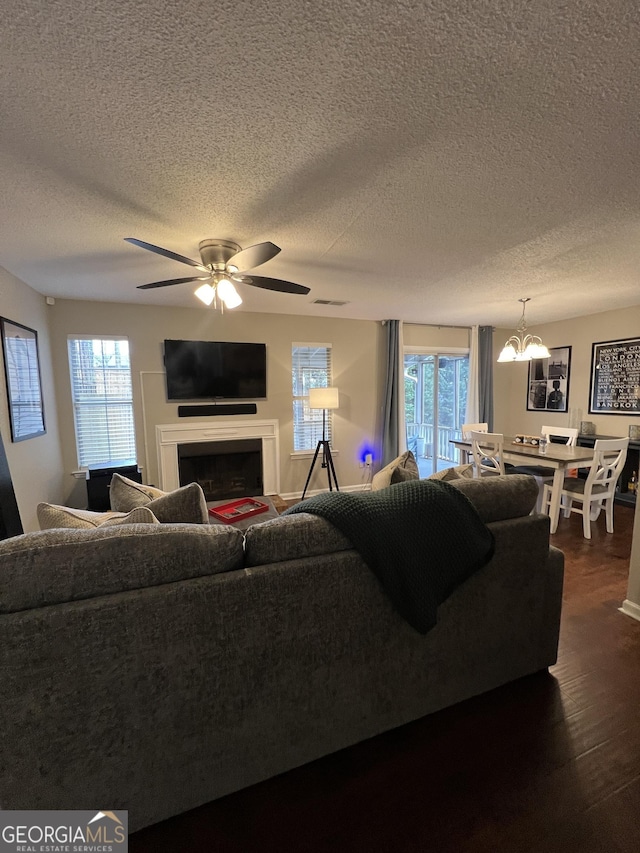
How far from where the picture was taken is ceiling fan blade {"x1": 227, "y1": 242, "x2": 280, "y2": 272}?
191 centimetres

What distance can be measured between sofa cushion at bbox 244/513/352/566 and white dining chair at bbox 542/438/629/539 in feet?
10.5

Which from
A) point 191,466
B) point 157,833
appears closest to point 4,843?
point 157,833

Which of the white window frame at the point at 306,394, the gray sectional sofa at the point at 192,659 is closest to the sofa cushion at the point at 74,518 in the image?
the gray sectional sofa at the point at 192,659

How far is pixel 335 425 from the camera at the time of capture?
5180 millimetres

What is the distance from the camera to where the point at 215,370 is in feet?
14.6

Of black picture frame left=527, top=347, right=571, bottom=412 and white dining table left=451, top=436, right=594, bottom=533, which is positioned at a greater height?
black picture frame left=527, top=347, right=571, bottom=412

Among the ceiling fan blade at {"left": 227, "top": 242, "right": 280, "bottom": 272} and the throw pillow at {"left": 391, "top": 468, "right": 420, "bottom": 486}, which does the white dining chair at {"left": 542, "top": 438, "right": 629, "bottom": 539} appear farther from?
the ceiling fan blade at {"left": 227, "top": 242, "right": 280, "bottom": 272}

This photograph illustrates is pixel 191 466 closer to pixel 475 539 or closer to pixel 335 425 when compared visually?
pixel 335 425

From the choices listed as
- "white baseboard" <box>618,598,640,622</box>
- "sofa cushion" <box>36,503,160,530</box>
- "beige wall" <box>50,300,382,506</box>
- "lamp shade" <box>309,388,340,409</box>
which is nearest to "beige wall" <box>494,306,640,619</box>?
"beige wall" <box>50,300,382,506</box>

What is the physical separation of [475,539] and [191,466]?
373 centimetres

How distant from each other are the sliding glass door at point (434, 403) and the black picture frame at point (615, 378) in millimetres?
1643

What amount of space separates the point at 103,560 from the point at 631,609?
2.97 metres

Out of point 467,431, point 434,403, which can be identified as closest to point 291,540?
point 467,431

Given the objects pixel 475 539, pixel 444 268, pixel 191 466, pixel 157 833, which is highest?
pixel 444 268
